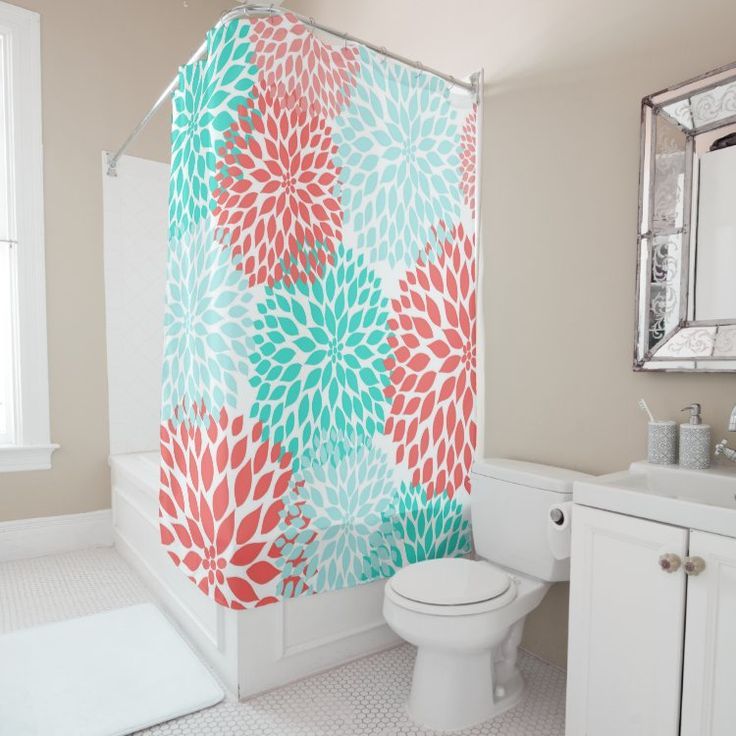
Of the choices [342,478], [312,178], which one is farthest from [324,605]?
[312,178]

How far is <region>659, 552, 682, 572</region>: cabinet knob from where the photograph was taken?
1283mm

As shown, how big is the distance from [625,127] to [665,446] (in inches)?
37.8

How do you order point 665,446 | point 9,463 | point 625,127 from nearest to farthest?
point 665,446
point 625,127
point 9,463

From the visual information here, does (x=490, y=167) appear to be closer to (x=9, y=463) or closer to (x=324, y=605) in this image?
(x=324, y=605)

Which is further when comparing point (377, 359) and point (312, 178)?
point (377, 359)

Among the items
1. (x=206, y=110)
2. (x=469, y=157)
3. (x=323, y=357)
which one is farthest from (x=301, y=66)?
(x=323, y=357)

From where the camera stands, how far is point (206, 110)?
1.86 metres

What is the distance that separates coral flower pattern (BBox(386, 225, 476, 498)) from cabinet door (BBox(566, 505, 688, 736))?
2.61 feet

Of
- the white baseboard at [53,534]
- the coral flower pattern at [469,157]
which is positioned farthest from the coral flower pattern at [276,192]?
the white baseboard at [53,534]

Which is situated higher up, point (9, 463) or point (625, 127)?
point (625, 127)

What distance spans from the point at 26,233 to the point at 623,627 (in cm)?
312

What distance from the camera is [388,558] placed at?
218cm

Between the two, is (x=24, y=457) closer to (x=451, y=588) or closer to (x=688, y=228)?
(x=451, y=588)

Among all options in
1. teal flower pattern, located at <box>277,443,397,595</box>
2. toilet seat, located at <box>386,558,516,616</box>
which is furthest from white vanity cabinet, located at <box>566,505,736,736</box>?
teal flower pattern, located at <box>277,443,397,595</box>
